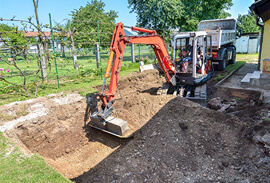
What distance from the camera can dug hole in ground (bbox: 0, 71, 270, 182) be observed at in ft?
13.2

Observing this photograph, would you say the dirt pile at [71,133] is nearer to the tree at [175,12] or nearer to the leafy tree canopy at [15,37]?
the leafy tree canopy at [15,37]

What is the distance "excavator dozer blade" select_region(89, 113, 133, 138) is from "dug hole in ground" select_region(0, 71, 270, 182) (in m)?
0.31

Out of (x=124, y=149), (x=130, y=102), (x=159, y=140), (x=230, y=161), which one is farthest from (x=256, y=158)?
(x=130, y=102)

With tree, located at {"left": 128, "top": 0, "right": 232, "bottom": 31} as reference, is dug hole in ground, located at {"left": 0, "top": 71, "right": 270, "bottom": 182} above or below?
below

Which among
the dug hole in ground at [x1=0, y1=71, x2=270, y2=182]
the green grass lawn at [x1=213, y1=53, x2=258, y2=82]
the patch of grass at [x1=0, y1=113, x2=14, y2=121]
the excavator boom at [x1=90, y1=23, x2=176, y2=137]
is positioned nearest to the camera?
the dug hole in ground at [x1=0, y1=71, x2=270, y2=182]

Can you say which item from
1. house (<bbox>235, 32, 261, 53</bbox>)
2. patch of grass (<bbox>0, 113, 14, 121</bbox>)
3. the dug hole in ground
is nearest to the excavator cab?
the dug hole in ground

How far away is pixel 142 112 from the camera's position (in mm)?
5922

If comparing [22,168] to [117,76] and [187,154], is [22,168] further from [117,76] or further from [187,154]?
[187,154]

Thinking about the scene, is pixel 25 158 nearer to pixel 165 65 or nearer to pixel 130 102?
pixel 130 102

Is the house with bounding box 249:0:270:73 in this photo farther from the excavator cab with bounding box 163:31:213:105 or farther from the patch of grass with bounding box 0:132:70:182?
the patch of grass with bounding box 0:132:70:182

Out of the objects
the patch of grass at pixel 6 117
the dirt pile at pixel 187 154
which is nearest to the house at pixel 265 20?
the dirt pile at pixel 187 154

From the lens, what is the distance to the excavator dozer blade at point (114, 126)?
16.2ft

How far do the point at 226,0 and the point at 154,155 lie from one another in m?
18.7

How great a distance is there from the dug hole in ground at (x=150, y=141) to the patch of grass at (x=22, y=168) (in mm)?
390
